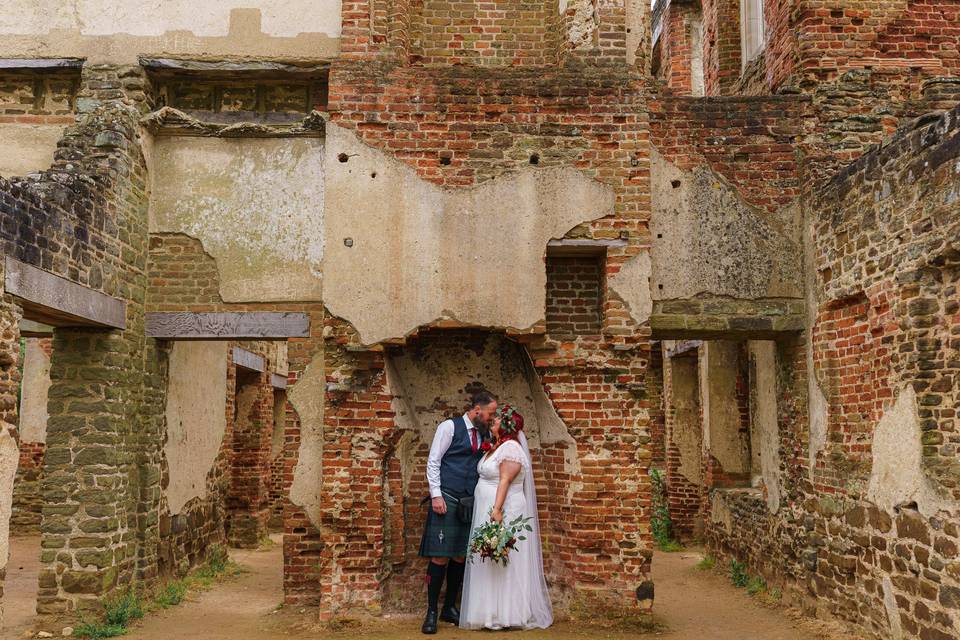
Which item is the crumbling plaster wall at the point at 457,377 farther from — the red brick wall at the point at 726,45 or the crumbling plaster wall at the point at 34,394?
the crumbling plaster wall at the point at 34,394

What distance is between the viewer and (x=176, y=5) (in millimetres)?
8516

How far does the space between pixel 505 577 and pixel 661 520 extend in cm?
690

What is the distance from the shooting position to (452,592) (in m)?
6.99

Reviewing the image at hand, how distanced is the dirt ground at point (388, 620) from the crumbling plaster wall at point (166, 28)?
5.43 metres

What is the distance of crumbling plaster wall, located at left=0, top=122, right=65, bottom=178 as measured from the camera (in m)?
8.22

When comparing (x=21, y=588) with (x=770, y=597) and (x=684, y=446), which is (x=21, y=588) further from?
(x=684, y=446)

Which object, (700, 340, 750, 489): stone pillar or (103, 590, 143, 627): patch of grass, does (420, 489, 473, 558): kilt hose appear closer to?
(103, 590, 143, 627): patch of grass

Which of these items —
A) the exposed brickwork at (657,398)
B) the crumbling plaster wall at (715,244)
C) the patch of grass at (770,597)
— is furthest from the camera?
the exposed brickwork at (657,398)

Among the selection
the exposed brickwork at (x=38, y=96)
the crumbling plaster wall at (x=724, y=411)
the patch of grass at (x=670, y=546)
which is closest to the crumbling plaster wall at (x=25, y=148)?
the exposed brickwork at (x=38, y=96)

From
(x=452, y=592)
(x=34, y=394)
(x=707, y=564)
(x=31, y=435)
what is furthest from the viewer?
(x=34, y=394)

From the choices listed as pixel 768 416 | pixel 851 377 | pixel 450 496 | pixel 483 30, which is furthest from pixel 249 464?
pixel 851 377

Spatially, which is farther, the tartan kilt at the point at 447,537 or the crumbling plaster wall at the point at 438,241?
→ the crumbling plaster wall at the point at 438,241

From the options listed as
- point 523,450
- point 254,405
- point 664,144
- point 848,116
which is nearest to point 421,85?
point 664,144

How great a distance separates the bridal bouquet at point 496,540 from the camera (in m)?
6.54
